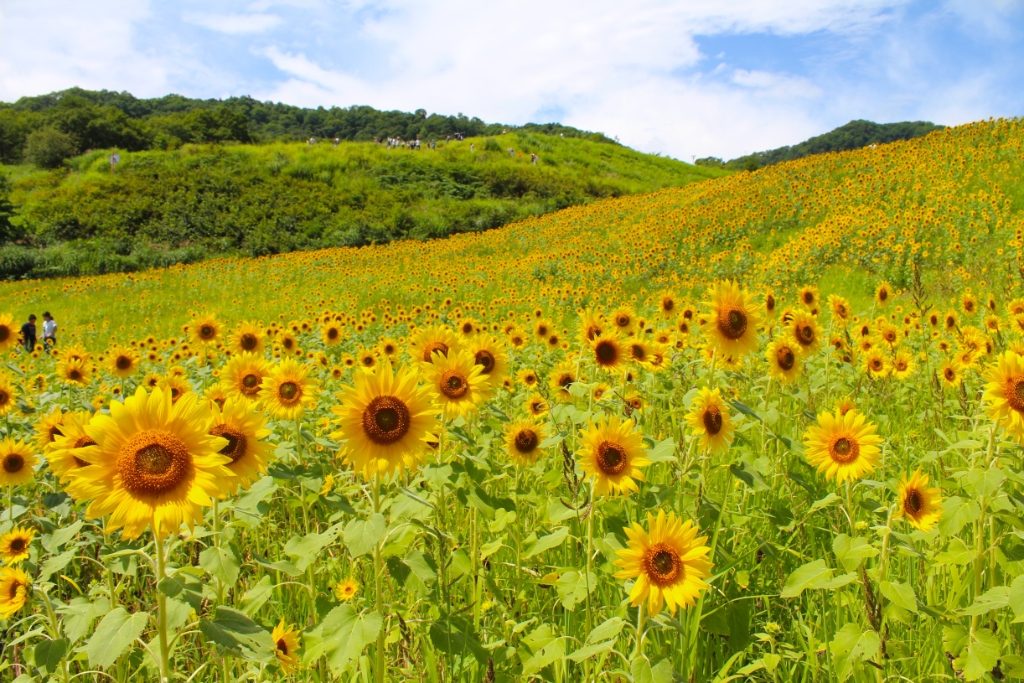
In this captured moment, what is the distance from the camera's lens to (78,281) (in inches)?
790

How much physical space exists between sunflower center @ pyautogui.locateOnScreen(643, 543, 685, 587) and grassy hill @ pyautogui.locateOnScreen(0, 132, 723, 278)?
25.7 m

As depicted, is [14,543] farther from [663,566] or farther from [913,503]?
[913,503]

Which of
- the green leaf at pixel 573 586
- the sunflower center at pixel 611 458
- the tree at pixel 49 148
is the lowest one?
the green leaf at pixel 573 586

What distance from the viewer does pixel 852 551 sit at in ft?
5.49

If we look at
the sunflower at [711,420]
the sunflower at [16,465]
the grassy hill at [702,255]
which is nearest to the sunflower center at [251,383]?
the sunflower at [16,465]

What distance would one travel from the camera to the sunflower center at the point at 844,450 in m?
2.20

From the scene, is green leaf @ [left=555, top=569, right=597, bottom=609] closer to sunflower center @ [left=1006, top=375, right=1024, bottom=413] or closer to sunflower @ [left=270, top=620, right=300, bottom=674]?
sunflower @ [left=270, top=620, right=300, bottom=674]

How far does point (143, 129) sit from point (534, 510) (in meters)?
54.6

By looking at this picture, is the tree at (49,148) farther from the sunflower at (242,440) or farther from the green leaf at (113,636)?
the green leaf at (113,636)

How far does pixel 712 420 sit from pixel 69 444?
2124 millimetres

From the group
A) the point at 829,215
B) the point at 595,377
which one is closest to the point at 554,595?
the point at 595,377

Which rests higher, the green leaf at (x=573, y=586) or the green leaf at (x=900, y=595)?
the green leaf at (x=900, y=595)

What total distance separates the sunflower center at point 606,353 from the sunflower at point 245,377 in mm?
1602

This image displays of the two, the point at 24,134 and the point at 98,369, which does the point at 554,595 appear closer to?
the point at 98,369
